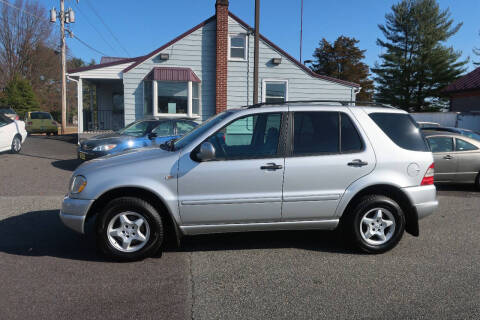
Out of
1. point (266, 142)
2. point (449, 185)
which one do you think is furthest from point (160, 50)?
point (266, 142)

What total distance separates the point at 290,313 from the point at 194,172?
1.78 metres

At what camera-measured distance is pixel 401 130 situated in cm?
471

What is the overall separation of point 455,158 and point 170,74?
11602mm

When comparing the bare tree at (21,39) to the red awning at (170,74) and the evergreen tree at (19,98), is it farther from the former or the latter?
the red awning at (170,74)

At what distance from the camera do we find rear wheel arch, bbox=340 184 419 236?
180 inches

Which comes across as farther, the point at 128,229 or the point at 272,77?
the point at 272,77

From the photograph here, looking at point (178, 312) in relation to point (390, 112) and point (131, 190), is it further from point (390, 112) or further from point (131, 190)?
point (390, 112)

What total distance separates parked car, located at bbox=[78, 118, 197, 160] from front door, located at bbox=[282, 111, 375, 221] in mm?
5418

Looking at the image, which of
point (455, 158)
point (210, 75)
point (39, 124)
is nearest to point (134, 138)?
point (455, 158)

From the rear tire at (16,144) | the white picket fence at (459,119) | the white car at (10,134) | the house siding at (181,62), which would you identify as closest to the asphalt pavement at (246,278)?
the white car at (10,134)

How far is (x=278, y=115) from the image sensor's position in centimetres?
456

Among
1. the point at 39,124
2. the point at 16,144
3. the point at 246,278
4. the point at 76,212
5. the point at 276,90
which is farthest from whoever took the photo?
the point at 39,124

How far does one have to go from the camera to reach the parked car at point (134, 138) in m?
9.60

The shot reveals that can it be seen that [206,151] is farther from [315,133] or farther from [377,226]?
[377,226]
